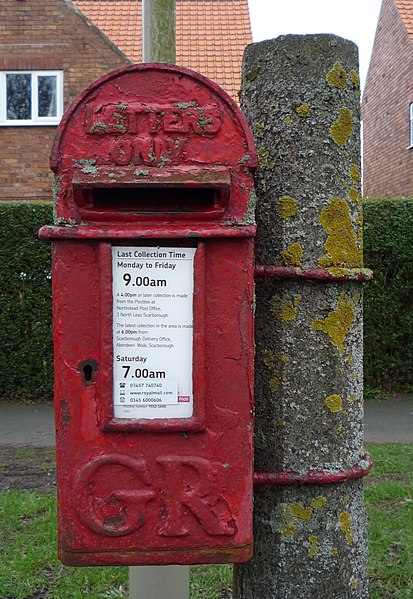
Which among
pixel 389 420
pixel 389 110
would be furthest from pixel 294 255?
pixel 389 110

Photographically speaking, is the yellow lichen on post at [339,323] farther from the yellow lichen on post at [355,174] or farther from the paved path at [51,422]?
the paved path at [51,422]

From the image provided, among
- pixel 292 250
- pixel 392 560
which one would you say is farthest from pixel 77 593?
pixel 292 250

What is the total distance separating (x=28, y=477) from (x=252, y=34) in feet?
38.6

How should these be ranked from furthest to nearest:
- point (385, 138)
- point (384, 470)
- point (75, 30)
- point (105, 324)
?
point (385, 138)
point (75, 30)
point (384, 470)
point (105, 324)

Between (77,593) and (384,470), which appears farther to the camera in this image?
(384,470)

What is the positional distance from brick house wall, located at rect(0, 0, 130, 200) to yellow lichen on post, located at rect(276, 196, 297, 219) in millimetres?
10081

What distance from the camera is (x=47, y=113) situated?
Answer: 38.2 feet

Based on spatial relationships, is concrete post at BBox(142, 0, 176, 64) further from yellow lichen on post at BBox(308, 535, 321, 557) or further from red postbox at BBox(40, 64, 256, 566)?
yellow lichen on post at BBox(308, 535, 321, 557)

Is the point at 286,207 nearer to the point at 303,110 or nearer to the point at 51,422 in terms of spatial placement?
the point at 303,110

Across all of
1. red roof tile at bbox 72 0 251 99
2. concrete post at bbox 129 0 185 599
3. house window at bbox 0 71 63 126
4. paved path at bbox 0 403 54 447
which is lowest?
paved path at bbox 0 403 54 447

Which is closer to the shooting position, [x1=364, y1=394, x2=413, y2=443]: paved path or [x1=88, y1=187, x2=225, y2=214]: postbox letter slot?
[x1=88, y1=187, x2=225, y2=214]: postbox letter slot

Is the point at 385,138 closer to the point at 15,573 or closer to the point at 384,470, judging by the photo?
the point at 384,470

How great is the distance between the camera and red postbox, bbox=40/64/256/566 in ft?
5.70

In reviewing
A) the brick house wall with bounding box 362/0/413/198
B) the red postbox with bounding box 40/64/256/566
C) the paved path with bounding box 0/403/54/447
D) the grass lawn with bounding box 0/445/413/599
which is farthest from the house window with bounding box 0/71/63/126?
the red postbox with bounding box 40/64/256/566
